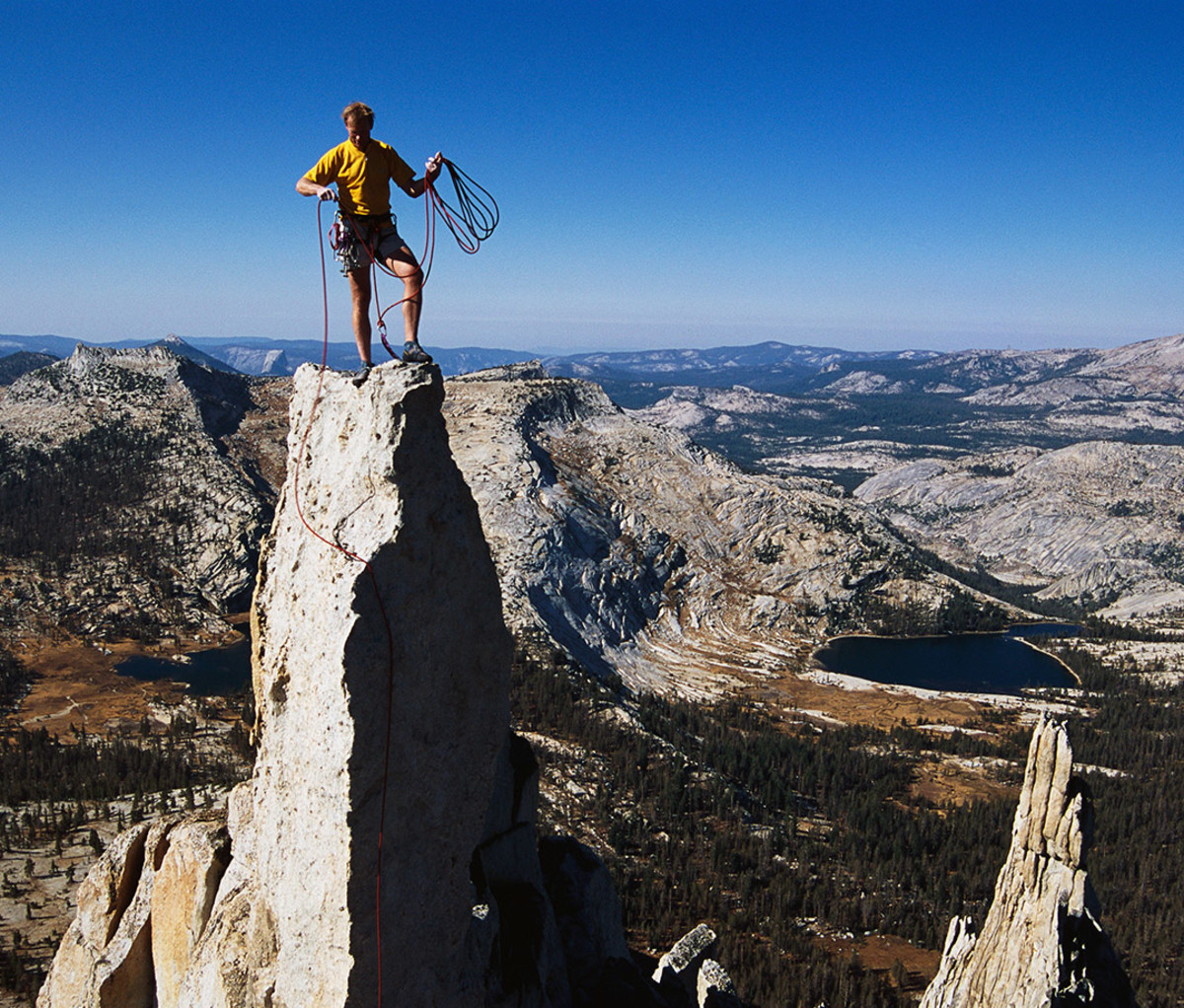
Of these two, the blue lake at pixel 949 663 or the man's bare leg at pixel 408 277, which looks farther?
the blue lake at pixel 949 663

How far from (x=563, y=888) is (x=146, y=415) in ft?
384

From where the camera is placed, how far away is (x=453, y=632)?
1085cm

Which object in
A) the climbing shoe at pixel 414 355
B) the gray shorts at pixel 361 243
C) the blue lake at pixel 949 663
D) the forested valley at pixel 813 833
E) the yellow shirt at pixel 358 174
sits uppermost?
the yellow shirt at pixel 358 174

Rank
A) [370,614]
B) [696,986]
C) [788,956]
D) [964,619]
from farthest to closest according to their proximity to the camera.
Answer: [964,619], [788,956], [696,986], [370,614]

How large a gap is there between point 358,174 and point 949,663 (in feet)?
386

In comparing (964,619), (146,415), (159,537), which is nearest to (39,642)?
(159,537)

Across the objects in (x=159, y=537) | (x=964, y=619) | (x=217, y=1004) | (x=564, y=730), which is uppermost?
(x=217, y=1004)

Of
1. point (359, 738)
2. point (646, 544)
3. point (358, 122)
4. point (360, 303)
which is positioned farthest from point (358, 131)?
point (646, 544)

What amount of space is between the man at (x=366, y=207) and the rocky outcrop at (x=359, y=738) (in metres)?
1.22

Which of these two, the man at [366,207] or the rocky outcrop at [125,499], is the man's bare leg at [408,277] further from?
the rocky outcrop at [125,499]

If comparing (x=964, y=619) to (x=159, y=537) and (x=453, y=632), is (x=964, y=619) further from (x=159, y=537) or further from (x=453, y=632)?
(x=453, y=632)

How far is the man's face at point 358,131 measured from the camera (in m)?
10.9

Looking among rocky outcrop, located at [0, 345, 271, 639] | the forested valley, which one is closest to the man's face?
the forested valley

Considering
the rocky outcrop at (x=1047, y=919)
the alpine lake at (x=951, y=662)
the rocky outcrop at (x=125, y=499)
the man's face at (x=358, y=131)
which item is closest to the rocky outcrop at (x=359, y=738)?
the man's face at (x=358, y=131)
